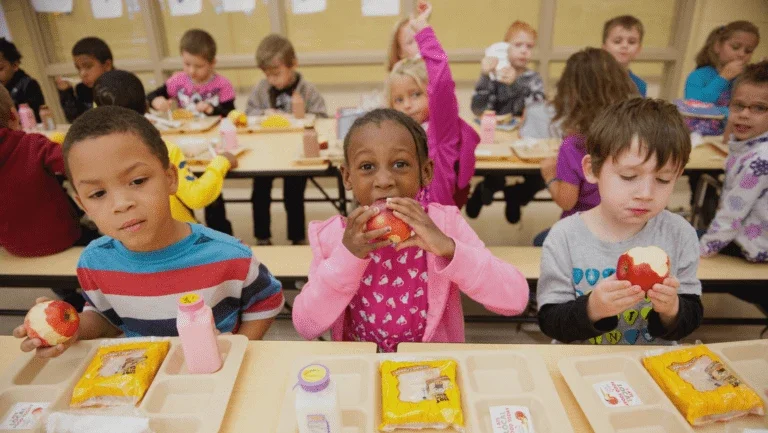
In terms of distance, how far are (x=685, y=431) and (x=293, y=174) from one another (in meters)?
2.69

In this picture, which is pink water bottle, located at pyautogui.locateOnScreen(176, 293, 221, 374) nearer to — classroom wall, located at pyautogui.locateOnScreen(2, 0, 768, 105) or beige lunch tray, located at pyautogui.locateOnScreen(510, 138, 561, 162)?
beige lunch tray, located at pyautogui.locateOnScreen(510, 138, 561, 162)

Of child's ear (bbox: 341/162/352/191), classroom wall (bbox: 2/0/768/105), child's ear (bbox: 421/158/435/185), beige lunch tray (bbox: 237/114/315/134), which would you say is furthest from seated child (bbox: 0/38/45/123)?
child's ear (bbox: 421/158/435/185)

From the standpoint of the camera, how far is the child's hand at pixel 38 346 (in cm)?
136

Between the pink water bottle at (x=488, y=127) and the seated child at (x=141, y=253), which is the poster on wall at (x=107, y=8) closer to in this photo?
the pink water bottle at (x=488, y=127)

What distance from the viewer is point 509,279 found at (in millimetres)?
1577

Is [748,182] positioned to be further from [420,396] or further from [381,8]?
[381,8]

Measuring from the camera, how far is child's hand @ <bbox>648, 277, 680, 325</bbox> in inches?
52.4

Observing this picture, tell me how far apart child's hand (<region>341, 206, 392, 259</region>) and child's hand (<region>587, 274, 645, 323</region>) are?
637 millimetres

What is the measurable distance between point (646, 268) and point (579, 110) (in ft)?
6.03

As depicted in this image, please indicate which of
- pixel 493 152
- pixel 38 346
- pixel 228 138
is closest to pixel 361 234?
pixel 38 346

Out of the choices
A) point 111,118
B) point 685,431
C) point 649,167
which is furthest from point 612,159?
point 111,118

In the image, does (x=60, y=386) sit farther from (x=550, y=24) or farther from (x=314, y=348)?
(x=550, y=24)

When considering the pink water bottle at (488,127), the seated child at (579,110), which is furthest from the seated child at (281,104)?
the seated child at (579,110)

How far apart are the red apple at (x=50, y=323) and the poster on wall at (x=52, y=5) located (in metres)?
6.76
